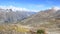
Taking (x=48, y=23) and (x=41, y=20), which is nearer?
(x=48, y=23)

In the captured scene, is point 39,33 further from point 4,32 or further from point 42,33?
point 4,32

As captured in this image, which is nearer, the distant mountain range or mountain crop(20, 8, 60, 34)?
mountain crop(20, 8, 60, 34)

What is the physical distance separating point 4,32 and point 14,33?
1.77 meters

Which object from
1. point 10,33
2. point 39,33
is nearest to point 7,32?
point 10,33

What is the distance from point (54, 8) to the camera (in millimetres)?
170375

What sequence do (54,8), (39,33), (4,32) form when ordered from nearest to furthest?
(39,33) → (4,32) → (54,8)

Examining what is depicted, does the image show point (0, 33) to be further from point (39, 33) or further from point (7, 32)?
point (39, 33)

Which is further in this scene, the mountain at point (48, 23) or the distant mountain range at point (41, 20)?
the distant mountain range at point (41, 20)

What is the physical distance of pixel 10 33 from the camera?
3381 centimetres

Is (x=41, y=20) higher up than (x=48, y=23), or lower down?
lower down

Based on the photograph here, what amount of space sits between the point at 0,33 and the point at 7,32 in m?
1.93

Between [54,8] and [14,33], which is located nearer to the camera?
[14,33]

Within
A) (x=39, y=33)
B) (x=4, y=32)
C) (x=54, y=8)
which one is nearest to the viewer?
(x=39, y=33)

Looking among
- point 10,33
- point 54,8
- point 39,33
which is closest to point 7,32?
point 10,33
